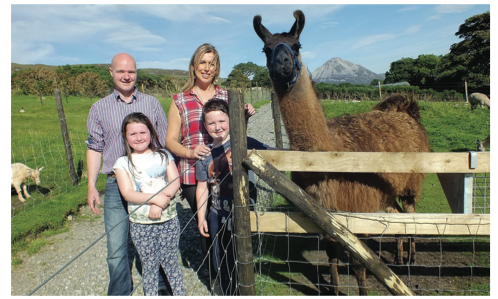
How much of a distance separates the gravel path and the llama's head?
7.05 ft

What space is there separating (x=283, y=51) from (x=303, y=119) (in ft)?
2.28

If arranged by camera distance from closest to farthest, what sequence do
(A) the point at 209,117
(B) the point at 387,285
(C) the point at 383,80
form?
(B) the point at 387,285
(A) the point at 209,117
(C) the point at 383,80

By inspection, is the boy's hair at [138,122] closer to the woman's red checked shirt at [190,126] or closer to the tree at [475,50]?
the woman's red checked shirt at [190,126]

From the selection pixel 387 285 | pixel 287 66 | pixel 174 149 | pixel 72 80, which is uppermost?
pixel 72 80

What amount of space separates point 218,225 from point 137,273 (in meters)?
2.26

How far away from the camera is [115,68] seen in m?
2.77

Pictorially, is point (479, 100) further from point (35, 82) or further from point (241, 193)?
point (35, 82)

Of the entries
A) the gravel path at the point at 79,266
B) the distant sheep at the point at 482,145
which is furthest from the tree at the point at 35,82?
the distant sheep at the point at 482,145

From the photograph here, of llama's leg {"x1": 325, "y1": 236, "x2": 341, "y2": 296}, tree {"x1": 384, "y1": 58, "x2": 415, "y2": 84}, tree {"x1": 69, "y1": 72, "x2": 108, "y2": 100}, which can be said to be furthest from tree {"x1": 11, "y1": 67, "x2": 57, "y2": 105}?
tree {"x1": 384, "y1": 58, "x2": 415, "y2": 84}

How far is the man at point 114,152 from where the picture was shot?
2.76 m

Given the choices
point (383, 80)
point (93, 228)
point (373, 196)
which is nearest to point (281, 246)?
point (373, 196)

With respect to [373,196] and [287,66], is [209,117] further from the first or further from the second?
[373,196]

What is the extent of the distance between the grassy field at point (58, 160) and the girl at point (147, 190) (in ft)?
5.84

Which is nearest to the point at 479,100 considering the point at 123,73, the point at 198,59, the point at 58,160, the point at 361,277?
the point at 361,277
